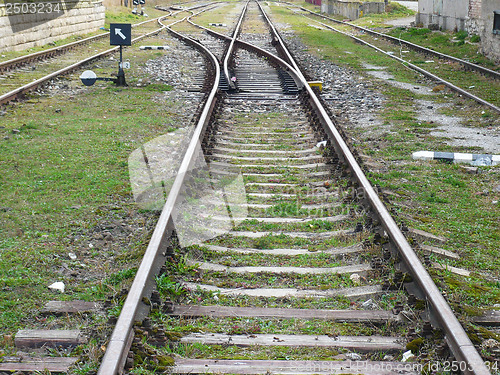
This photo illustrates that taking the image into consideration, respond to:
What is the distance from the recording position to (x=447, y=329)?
3225 mm

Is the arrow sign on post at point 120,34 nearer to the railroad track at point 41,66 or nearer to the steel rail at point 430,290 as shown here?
the railroad track at point 41,66

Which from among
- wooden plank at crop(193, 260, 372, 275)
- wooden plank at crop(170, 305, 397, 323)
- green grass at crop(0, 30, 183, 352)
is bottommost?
wooden plank at crop(170, 305, 397, 323)

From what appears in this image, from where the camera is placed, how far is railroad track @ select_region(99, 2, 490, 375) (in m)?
3.24

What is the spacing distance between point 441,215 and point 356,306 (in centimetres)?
206

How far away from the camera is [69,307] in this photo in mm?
3799

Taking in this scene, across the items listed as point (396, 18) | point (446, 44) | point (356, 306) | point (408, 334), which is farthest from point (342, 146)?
point (396, 18)

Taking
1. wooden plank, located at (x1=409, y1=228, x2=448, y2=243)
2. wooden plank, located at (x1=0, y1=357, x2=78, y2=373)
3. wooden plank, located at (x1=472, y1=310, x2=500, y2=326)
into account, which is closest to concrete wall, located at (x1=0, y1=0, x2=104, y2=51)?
wooden plank, located at (x1=409, y1=228, x2=448, y2=243)

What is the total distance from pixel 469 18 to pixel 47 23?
14.8 meters

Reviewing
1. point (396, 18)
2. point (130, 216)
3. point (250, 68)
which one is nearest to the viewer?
point (130, 216)

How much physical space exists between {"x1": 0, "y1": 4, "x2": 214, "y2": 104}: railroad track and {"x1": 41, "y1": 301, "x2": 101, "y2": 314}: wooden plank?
23.7 ft

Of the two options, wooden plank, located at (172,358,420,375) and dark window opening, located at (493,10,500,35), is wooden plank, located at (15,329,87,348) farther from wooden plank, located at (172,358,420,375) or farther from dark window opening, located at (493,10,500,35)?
dark window opening, located at (493,10,500,35)

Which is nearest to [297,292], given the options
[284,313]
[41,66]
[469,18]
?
[284,313]

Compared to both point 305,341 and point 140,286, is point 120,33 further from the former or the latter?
point 305,341

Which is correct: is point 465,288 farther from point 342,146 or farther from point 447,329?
point 342,146
